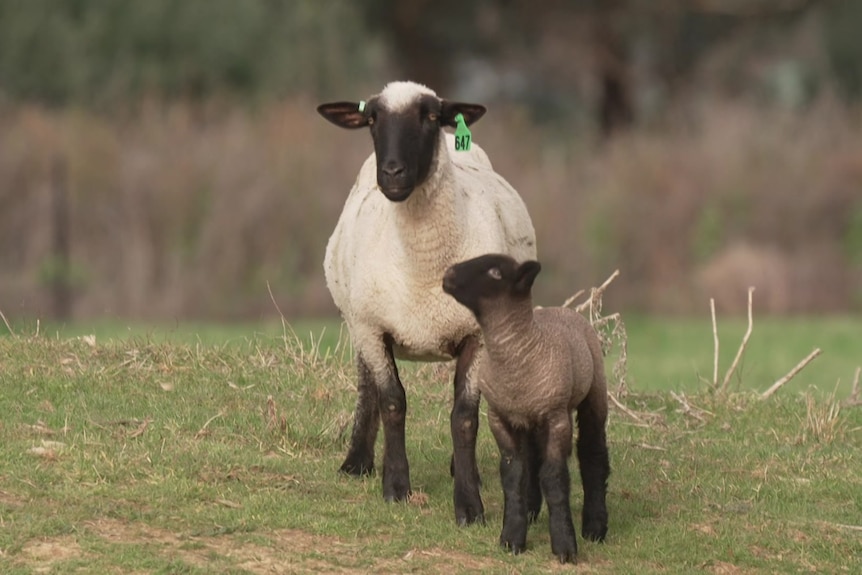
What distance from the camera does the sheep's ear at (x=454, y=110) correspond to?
888 centimetres

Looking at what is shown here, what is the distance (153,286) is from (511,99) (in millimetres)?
22642

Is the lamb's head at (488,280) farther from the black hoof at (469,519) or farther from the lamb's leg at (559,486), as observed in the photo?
the black hoof at (469,519)

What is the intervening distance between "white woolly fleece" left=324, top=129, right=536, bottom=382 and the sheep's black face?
0.16m

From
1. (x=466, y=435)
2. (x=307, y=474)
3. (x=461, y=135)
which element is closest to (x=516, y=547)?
(x=466, y=435)

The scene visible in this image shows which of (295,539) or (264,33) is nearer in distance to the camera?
(295,539)

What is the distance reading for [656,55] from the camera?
42938mm

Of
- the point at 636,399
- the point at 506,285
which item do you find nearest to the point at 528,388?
the point at 506,285

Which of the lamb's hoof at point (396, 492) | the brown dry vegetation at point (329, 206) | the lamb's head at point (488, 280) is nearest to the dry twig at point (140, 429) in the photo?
the lamb's hoof at point (396, 492)

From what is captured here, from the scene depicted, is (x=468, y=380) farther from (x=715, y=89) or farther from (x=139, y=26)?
(x=715, y=89)

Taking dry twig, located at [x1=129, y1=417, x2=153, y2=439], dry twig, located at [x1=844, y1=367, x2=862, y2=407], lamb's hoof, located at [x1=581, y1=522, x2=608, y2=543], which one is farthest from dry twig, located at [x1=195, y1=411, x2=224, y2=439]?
dry twig, located at [x1=844, y1=367, x2=862, y2=407]

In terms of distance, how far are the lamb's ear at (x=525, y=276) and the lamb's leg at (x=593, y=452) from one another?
771mm

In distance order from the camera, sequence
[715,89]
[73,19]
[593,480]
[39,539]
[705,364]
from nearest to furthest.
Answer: [39,539] → [593,480] → [705,364] → [73,19] → [715,89]

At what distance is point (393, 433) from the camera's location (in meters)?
8.95

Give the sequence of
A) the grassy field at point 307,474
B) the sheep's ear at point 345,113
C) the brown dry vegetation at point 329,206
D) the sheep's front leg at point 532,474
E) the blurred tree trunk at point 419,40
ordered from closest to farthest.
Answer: the grassy field at point 307,474 → the sheep's front leg at point 532,474 → the sheep's ear at point 345,113 → the brown dry vegetation at point 329,206 → the blurred tree trunk at point 419,40
